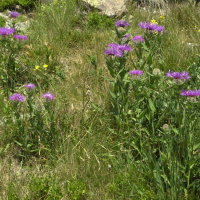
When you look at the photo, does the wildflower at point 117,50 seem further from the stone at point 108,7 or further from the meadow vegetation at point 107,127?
the stone at point 108,7

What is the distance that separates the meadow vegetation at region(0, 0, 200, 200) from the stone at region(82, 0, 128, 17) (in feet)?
6.41

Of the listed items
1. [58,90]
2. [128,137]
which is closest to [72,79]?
[58,90]

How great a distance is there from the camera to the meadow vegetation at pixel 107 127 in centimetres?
196

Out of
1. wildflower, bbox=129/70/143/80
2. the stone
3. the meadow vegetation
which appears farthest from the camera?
the stone

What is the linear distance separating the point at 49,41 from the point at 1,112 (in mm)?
1738

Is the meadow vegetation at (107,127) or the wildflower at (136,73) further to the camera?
the wildflower at (136,73)

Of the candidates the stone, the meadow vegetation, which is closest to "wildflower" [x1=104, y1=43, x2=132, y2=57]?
the meadow vegetation

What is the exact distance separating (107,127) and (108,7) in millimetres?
3648

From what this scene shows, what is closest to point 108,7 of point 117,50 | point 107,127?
point 117,50

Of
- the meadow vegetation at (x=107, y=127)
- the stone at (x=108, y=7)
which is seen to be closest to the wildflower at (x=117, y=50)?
the meadow vegetation at (x=107, y=127)

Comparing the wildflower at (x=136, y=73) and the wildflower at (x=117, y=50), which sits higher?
the wildflower at (x=117, y=50)

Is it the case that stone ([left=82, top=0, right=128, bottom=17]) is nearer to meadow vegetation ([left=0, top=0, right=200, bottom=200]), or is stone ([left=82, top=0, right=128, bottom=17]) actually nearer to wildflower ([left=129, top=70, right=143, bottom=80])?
meadow vegetation ([left=0, top=0, right=200, bottom=200])

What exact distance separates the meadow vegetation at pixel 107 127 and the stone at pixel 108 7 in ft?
6.41

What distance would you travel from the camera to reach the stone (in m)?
5.52
